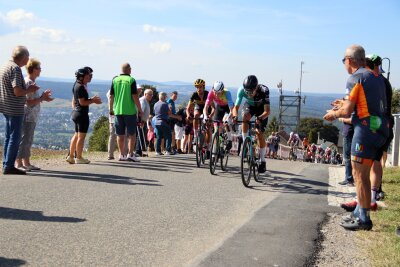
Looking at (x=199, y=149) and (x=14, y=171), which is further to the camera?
(x=199, y=149)

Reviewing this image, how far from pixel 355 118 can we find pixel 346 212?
1883mm

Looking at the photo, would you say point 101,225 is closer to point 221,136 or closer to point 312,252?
point 312,252

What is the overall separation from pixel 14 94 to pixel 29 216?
316 cm

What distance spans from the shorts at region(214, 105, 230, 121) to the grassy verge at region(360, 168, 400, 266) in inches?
170

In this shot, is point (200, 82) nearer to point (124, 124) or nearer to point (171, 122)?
point (124, 124)

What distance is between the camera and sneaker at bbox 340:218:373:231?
5980 mm

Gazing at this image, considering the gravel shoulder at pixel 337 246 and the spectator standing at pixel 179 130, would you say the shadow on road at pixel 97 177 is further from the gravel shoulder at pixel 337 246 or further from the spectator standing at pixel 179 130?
the spectator standing at pixel 179 130

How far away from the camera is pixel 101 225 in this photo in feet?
18.3

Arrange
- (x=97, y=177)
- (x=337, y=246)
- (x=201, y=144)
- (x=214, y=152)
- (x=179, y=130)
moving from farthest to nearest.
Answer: (x=179, y=130)
(x=201, y=144)
(x=214, y=152)
(x=97, y=177)
(x=337, y=246)

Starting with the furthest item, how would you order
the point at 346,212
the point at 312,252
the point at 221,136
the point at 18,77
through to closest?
the point at 221,136, the point at 18,77, the point at 346,212, the point at 312,252

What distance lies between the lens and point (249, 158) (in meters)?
9.29

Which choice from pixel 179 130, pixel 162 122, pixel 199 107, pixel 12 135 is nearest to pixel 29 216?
pixel 12 135

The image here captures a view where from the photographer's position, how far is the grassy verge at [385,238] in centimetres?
482

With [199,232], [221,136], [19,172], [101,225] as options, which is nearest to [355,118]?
[199,232]
